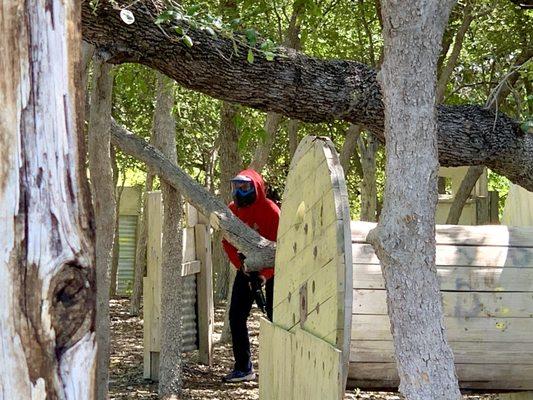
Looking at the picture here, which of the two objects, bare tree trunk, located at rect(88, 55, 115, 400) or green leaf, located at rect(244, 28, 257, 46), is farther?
bare tree trunk, located at rect(88, 55, 115, 400)

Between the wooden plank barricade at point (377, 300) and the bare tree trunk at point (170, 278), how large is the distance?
111 inches

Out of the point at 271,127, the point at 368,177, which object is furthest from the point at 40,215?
the point at 368,177

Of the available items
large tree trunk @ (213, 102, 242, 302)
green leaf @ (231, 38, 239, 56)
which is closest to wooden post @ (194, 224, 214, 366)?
large tree trunk @ (213, 102, 242, 302)

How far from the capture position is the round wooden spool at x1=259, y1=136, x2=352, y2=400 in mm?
4781

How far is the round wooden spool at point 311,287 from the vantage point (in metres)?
4.78

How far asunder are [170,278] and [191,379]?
150cm

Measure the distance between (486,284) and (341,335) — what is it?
1.66 metres

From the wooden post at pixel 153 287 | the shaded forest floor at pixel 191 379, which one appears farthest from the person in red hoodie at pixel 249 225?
the wooden post at pixel 153 287

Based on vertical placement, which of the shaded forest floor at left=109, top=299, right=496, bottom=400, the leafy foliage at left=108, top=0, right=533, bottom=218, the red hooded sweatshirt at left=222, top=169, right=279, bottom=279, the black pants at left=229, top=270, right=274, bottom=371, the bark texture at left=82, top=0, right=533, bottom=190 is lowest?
the shaded forest floor at left=109, top=299, right=496, bottom=400

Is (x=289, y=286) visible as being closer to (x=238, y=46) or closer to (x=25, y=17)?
(x=238, y=46)

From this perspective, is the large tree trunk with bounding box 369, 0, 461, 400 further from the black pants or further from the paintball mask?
the black pants

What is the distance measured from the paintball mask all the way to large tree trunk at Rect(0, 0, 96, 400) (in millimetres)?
7228

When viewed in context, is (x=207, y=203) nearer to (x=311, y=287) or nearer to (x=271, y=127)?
(x=271, y=127)

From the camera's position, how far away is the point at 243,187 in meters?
9.75
